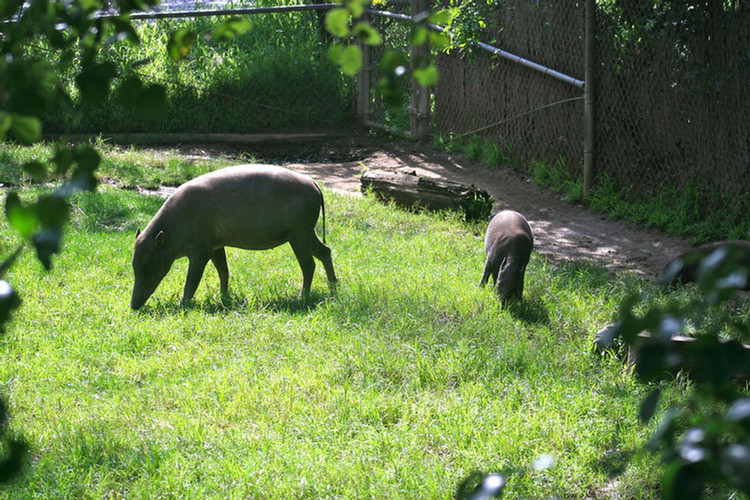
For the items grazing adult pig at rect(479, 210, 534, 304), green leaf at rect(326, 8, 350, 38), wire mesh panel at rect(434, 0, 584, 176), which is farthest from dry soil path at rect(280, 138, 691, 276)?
green leaf at rect(326, 8, 350, 38)

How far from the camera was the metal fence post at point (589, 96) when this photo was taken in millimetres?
8727

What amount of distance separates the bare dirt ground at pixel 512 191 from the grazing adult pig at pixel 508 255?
46.1 inches

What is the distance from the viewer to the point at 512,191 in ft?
32.7

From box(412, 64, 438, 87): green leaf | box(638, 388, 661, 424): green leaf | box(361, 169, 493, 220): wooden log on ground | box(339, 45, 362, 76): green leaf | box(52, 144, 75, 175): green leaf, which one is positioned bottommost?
box(361, 169, 493, 220): wooden log on ground

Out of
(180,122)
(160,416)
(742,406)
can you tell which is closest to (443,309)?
(160,416)

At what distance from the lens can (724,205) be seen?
24.9 ft

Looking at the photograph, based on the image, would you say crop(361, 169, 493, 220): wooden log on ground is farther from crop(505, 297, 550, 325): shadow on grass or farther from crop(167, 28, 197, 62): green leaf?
crop(167, 28, 197, 62): green leaf

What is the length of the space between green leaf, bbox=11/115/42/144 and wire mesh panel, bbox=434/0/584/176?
8.42m

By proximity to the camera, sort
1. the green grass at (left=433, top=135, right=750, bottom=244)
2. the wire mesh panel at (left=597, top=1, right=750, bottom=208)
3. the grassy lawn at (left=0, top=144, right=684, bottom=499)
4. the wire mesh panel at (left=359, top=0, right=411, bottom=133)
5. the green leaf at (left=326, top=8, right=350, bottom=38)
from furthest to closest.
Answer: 1. the wire mesh panel at (left=359, top=0, right=411, bottom=133)
2. the green grass at (left=433, top=135, right=750, bottom=244)
3. the wire mesh panel at (left=597, top=1, right=750, bottom=208)
4. the grassy lawn at (left=0, top=144, right=684, bottom=499)
5. the green leaf at (left=326, top=8, right=350, bottom=38)

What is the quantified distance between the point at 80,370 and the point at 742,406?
4.38 m

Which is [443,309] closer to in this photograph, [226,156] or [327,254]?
[327,254]

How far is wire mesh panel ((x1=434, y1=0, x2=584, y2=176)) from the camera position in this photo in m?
9.49

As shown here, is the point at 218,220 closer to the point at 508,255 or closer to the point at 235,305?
the point at 235,305

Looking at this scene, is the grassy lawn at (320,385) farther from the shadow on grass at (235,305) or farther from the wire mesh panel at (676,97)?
the wire mesh panel at (676,97)
